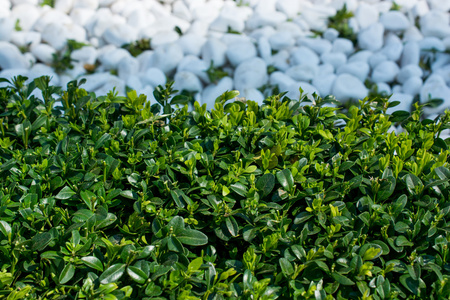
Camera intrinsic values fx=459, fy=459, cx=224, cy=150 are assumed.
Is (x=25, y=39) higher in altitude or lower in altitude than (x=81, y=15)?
lower

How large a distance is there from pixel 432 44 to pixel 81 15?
2.88 metres

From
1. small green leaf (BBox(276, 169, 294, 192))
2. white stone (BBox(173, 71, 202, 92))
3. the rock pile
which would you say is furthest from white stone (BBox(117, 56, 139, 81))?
small green leaf (BBox(276, 169, 294, 192))

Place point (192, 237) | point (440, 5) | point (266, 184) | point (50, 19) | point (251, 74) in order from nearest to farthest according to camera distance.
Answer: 1. point (192, 237)
2. point (266, 184)
3. point (251, 74)
4. point (50, 19)
5. point (440, 5)

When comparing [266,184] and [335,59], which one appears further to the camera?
[335,59]

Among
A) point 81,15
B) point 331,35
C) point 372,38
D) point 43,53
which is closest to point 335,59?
point 331,35

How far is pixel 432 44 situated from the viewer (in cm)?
357

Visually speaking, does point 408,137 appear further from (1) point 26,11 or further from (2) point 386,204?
(1) point 26,11

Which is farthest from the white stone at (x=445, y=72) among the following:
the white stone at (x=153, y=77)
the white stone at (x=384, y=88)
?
the white stone at (x=153, y=77)

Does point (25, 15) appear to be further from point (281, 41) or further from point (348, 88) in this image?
point (348, 88)

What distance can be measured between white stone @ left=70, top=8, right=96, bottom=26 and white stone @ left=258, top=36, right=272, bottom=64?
149 centimetres

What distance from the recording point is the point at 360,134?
183 centimetres

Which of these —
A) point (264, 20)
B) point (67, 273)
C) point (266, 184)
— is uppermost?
point (266, 184)

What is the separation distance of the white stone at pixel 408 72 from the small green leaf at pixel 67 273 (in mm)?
2898

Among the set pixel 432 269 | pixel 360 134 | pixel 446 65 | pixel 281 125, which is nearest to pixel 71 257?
pixel 281 125
